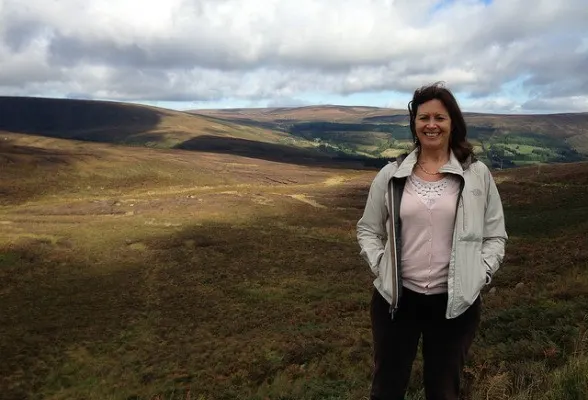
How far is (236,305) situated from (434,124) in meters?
20.2

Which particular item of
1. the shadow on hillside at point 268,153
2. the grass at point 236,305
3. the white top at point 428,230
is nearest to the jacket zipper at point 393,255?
the white top at point 428,230

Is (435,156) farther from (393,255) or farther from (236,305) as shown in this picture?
(236,305)

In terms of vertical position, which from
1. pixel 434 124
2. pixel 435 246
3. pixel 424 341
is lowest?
pixel 424 341

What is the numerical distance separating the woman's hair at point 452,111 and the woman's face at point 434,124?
0.06 meters

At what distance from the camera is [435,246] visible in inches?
191

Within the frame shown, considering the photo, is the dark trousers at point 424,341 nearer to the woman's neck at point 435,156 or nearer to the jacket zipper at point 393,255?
the jacket zipper at point 393,255

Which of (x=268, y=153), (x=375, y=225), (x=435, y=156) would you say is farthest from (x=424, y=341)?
(x=268, y=153)

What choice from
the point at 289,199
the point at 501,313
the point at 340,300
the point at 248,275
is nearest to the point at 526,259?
the point at 340,300

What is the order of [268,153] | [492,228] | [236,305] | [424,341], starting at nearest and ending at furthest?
[492,228], [424,341], [236,305], [268,153]

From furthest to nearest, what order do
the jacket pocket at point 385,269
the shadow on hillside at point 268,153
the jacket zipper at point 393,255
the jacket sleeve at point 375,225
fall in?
the shadow on hillside at point 268,153
the jacket sleeve at point 375,225
the jacket pocket at point 385,269
the jacket zipper at point 393,255

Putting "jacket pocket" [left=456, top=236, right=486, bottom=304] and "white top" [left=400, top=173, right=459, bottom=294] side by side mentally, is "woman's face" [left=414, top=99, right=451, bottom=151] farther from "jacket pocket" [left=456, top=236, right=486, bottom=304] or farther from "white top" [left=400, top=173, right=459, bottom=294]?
"jacket pocket" [left=456, top=236, right=486, bottom=304]

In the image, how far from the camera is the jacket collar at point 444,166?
4789 millimetres

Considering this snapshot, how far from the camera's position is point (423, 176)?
4.99 meters

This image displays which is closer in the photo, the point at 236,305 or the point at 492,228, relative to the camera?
the point at 492,228
